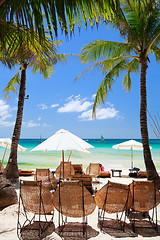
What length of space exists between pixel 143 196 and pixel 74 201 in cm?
143

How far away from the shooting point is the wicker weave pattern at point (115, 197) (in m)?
4.12

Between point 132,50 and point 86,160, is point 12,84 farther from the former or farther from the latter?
point 86,160

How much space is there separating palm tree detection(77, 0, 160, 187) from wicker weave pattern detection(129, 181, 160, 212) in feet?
11.2

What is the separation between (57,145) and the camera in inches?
262

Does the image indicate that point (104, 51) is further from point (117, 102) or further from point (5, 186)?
point (117, 102)

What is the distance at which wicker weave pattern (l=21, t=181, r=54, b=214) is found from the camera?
4.08m

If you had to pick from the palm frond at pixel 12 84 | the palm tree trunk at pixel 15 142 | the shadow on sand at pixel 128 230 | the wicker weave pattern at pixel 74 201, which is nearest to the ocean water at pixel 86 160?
the palm frond at pixel 12 84

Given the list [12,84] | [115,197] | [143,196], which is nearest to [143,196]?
[143,196]

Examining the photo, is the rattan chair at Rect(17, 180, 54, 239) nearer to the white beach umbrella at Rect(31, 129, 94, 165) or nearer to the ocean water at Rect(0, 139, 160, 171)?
the white beach umbrella at Rect(31, 129, 94, 165)

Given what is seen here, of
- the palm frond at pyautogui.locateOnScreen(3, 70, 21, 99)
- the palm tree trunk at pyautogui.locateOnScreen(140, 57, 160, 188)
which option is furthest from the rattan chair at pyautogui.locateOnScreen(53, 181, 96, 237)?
the palm frond at pyautogui.locateOnScreen(3, 70, 21, 99)

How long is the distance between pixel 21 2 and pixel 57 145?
4.69 meters

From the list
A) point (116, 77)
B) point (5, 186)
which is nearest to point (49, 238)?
point (5, 186)

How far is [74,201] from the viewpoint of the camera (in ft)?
13.2

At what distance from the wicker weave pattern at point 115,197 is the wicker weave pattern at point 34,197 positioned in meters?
1.05
